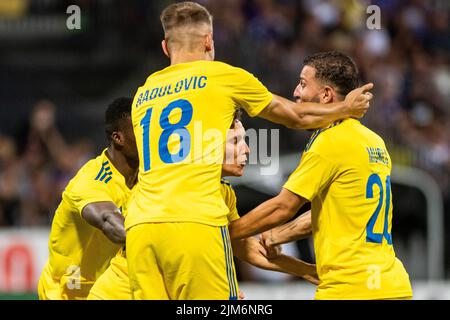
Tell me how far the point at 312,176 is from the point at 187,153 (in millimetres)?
784

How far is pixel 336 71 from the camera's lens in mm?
6438

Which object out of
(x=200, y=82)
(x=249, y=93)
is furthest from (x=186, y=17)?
(x=249, y=93)

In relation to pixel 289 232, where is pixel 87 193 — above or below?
above

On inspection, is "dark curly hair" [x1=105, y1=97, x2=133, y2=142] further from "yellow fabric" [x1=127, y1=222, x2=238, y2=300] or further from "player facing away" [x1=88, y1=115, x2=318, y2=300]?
"yellow fabric" [x1=127, y1=222, x2=238, y2=300]

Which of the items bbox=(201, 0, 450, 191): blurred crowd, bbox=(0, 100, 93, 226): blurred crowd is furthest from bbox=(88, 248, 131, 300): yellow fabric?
bbox=(201, 0, 450, 191): blurred crowd

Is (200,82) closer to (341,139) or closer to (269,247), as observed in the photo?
(341,139)

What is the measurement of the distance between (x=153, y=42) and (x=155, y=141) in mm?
10873

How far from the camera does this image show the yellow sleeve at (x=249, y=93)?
20.0 ft

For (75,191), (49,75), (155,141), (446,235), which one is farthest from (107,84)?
(155,141)

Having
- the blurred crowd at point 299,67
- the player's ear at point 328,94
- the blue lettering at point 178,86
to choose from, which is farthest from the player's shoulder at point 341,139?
the blurred crowd at point 299,67

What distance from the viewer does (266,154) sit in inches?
526

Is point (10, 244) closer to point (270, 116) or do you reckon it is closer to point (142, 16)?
point (142, 16)

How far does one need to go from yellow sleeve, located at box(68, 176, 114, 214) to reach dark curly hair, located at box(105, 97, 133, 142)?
15.6 inches

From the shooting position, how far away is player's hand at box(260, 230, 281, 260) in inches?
272
